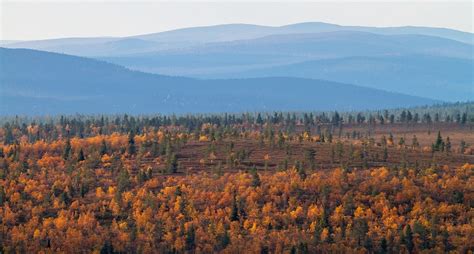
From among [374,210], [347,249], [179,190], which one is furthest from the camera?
[179,190]

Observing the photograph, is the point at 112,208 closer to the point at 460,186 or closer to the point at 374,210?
the point at 374,210

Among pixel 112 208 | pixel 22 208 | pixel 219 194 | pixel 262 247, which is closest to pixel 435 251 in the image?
pixel 262 247

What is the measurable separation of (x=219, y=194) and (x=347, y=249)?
121ft

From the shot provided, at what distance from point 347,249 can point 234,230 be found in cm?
2001

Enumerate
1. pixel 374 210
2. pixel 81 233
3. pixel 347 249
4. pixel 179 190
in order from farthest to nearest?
pixel 179 190
pixel 374 210
pixel 81 233
pixel 347 249

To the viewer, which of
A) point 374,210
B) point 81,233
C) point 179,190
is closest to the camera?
point 81,233

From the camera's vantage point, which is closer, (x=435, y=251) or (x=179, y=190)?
(x=435, y=251)

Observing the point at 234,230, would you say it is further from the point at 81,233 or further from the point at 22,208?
the point at 22,208

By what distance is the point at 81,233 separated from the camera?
17412cm

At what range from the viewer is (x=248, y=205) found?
618ft

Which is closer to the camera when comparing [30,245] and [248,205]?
[30,245]

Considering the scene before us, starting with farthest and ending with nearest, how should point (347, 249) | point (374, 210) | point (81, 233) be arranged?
point (374, 210) → point (81, 233) → point (347, 249)

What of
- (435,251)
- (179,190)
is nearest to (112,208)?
(179,190)

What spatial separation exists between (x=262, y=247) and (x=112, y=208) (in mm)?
34344
